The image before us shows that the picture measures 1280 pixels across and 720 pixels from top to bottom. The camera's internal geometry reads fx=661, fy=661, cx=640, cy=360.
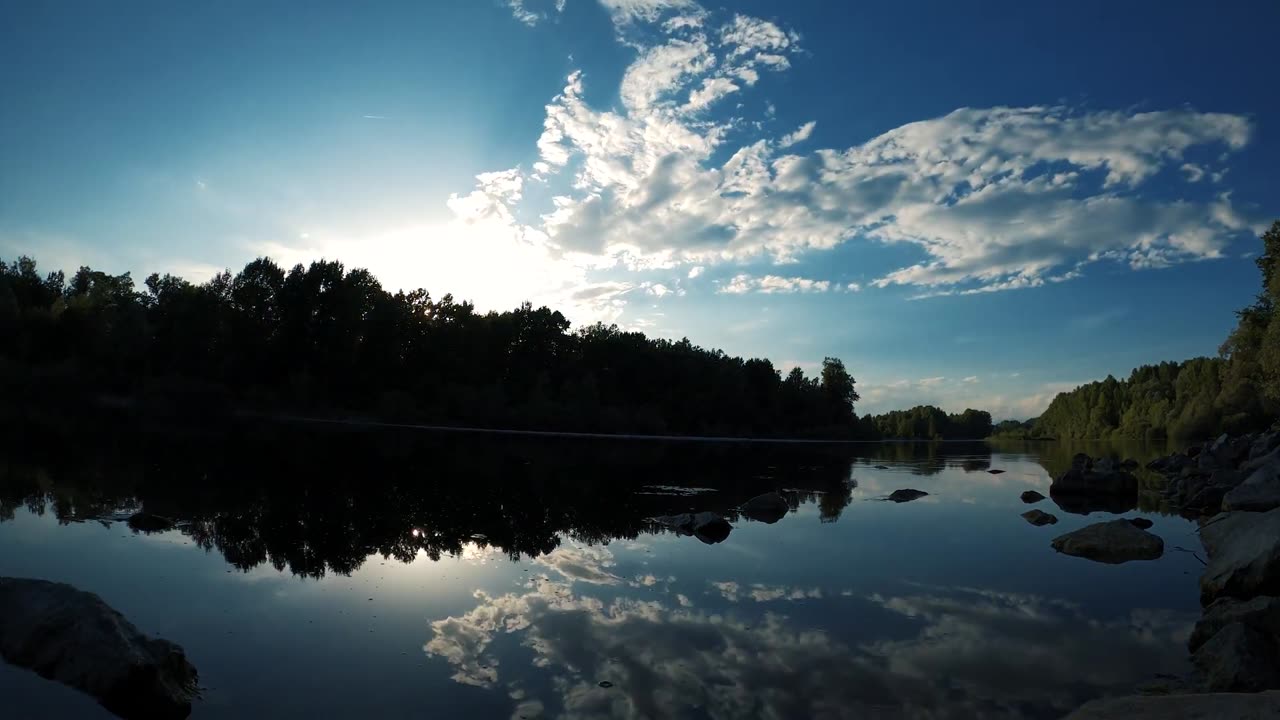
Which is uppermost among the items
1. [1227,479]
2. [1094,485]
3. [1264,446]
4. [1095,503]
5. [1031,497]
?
[1264,446]

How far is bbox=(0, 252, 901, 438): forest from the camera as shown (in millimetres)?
65188

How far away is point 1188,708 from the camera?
5.43 metres

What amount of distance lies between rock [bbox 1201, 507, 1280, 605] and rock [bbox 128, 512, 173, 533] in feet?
61.2

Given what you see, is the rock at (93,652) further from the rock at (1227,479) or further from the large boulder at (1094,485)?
the large boulder at (1094,485)

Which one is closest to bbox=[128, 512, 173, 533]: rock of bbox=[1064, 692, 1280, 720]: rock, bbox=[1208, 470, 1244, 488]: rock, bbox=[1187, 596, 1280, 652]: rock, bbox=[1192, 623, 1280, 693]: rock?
bbox=[1064, 692, 1280, 720]: rock

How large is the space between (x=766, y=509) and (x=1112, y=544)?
8.46 metres

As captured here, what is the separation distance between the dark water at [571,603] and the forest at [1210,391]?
139 ft

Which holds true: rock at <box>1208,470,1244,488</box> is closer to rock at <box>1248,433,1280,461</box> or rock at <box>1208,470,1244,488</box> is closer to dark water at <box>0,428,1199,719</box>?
rock at <box>1248,433,1280,461</box>

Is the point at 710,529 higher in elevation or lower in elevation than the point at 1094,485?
lower

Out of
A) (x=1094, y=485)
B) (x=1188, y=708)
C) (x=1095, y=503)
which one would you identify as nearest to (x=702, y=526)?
(x=1188, y=708)

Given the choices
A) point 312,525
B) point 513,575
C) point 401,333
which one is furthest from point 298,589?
point 401,333

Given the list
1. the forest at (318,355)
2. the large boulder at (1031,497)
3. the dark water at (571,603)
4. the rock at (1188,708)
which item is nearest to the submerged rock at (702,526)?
the dark water at (571,603)

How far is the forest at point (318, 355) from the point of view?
65.2 metres

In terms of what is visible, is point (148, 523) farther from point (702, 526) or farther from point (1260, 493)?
point (1260, 493)
